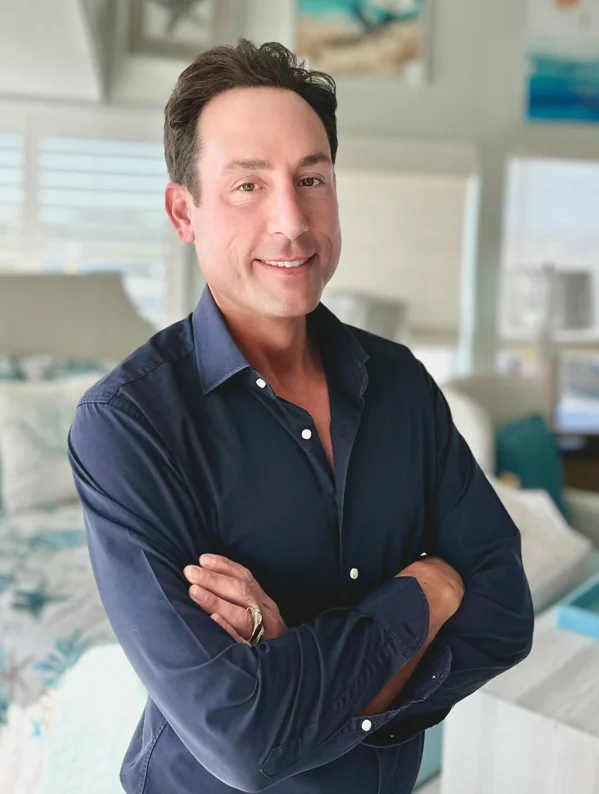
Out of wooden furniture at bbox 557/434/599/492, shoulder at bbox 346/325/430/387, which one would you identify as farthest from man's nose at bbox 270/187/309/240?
wooden furniture at bbox 557/434/599/492

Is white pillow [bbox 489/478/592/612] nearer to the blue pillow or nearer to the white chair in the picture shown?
the blue pillow

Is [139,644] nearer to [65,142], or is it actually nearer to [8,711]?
[8,711]

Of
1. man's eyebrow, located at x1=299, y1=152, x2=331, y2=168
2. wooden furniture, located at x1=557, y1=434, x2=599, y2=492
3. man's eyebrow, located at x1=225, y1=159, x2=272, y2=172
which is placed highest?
man's eyebrow, located at x1=299, y1=152, x2=331, y2=168

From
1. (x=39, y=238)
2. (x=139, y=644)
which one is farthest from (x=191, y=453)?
(x=39, y=238)

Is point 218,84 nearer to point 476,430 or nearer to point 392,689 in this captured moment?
point 392,689

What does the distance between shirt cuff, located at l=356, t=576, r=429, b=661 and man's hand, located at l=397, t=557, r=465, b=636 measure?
2cm

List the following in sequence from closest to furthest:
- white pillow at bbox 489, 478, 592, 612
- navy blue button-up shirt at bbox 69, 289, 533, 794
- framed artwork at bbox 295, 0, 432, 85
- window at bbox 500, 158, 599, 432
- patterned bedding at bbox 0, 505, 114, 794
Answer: navy blue button-up shirt at bbox 69, 289, 533, 794 < patterned bedding at bbox 0, 505, 114, 794 < white pillow at bbox 489, 478, 592, 612 < framed artwork at bbox 295, 0, 432, 85 < window at bbox 500, 158, 599, 432

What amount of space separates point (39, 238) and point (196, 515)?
280 cm

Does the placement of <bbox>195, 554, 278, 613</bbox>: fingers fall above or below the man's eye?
below

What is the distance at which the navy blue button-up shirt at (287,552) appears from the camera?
2.83ft

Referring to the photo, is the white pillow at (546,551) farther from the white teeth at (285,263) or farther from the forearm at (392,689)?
the white teeth at (285,263)

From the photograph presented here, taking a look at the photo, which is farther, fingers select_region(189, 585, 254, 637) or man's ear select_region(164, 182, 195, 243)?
man's ear select_region(164, 182, 195, 243)

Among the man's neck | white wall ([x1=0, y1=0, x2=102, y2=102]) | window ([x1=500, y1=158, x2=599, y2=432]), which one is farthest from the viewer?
window ([x1=500, y1=158, x2=599, y2=432])

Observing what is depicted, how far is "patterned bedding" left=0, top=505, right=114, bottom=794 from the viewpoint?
5.62 feet
